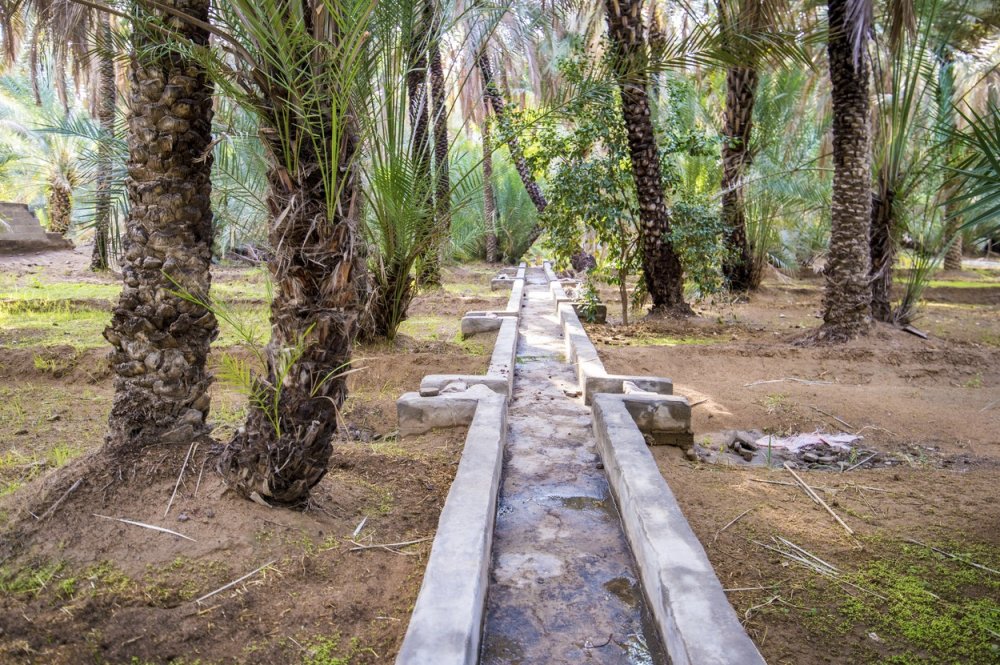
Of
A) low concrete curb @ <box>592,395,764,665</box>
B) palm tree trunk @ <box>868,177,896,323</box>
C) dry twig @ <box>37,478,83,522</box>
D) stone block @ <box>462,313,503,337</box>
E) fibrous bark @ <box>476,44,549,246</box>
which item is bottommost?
low concrete curb @ <box>592,395,764,665</box>

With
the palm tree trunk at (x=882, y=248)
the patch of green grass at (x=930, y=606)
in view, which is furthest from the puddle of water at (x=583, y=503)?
the palm tree trunk at (x=882, y=248)

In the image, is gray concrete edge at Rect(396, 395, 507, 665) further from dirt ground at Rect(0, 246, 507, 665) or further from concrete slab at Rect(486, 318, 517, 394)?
concrete slab at Rect(486, 318, 517, 394)

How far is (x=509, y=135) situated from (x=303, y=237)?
12.0 ft

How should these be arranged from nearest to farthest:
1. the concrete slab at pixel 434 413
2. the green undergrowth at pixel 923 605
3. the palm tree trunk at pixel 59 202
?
1. the green undergrowth at pixel 923 605
2. the concrete slab at pixel 434 413
3. the palm tree trunk at pixel 59 202

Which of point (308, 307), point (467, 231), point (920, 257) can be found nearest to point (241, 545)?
point (308, 307)

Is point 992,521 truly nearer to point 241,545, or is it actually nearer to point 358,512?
point 358,512

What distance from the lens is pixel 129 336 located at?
325cm

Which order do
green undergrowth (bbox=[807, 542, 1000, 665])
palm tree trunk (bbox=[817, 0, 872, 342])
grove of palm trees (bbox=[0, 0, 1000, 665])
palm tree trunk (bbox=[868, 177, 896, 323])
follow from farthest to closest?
1. palm tree trunk (bbox=[868, 177, 896, 323])
2. palm tree trunk (bbox=[817, 0, 872, 342])
3. grove of palm trees (bbox=[0, 0, 1000, 665])
4. green undergrowth (bbox=[807, 542, 1000, 665])

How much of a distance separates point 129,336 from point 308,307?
0.95 m

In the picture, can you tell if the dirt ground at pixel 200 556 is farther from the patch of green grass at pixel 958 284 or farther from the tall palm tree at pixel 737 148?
the patch of green grass at pixel 958 284

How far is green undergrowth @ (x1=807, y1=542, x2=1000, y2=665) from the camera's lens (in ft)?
8.04

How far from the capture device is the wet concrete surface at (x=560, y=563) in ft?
8.43

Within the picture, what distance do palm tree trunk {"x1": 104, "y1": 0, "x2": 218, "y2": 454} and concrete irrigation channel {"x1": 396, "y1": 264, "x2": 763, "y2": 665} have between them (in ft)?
4.70

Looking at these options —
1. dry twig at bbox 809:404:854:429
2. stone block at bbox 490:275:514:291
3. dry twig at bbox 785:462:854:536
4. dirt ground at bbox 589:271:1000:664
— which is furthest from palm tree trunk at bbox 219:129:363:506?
stone block at bbox 490:275:514:291
